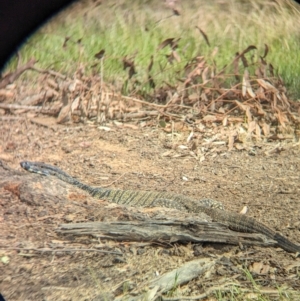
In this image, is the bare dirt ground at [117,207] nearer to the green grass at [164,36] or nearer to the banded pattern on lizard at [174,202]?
the banded pattern on lizard at [174,202]

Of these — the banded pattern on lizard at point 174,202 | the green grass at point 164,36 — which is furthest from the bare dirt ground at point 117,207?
the green grass at point 164,36

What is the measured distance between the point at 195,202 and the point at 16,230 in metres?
0.57

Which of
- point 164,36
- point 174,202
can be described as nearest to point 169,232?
point 174,202

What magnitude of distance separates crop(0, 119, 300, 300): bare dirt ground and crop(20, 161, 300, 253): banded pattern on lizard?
21 millimetres

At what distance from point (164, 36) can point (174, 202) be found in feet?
1.80

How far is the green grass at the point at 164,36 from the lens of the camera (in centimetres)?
199

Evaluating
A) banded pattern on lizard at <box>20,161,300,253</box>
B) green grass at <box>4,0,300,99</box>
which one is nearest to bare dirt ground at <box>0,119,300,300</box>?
banded pattern on lizard at <box>20,161,300,253</box>

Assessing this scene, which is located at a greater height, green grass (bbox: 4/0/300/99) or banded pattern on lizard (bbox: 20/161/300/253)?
green grass (bbox: 4/0/300/99)

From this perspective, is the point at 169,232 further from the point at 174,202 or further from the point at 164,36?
the point at 164,36

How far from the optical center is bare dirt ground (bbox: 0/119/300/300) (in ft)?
6.01

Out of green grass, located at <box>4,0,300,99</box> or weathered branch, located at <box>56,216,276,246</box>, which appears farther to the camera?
green grass, located at <box>4,0,300,99</box>

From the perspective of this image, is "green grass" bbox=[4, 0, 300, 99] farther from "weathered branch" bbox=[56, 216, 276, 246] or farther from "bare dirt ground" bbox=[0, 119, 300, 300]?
"weathered branch" bbox=[56, 216, 276, 246]

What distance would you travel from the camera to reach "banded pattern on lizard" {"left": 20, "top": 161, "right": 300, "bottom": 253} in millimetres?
1874

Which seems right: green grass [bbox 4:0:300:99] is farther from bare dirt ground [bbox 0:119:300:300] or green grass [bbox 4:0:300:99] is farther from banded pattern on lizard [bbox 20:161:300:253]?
banded pattern on lizard [bbox 20:161:300:253]
